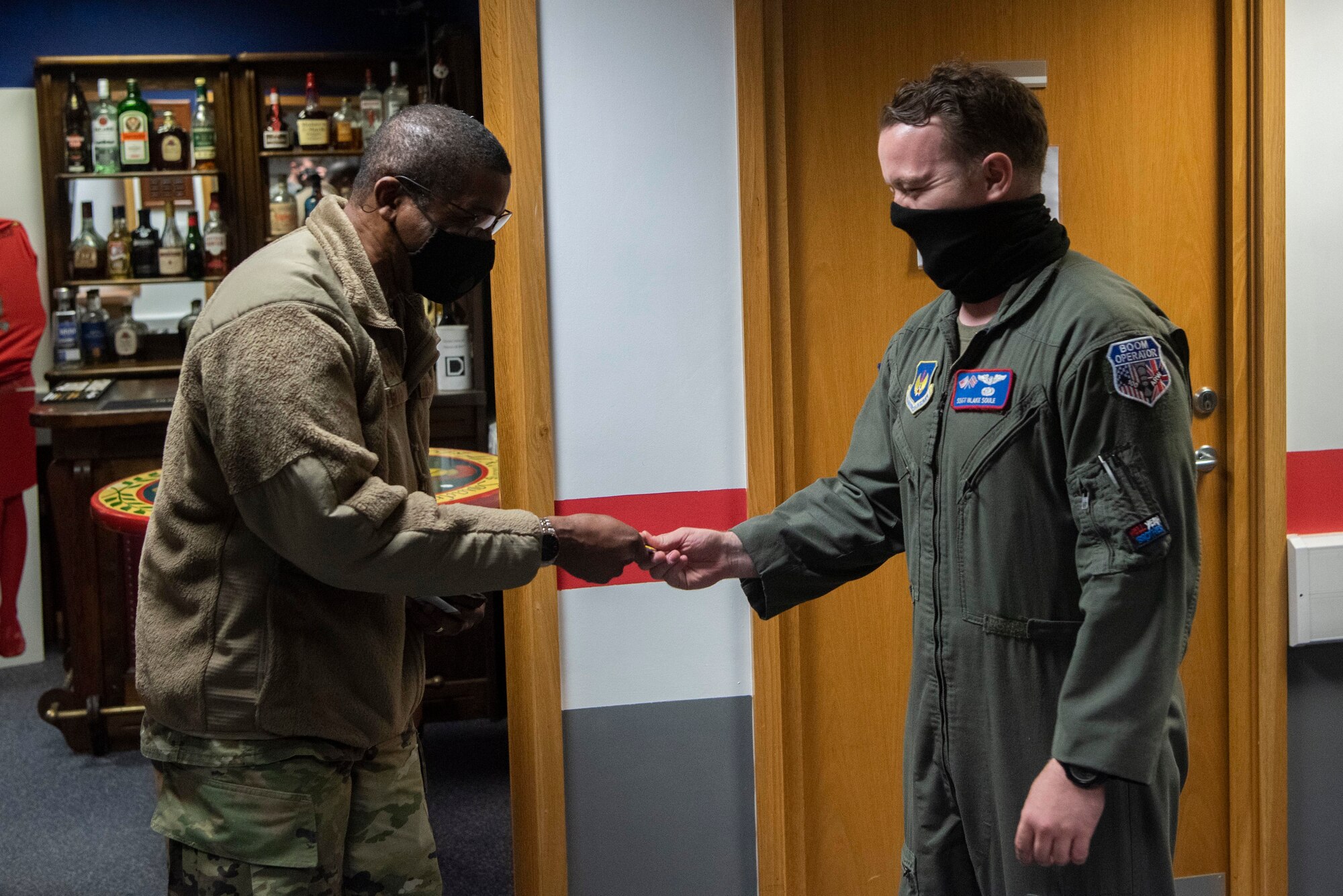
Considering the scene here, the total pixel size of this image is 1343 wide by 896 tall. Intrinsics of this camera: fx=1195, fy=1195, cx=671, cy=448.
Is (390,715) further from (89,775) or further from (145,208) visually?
(145,208)

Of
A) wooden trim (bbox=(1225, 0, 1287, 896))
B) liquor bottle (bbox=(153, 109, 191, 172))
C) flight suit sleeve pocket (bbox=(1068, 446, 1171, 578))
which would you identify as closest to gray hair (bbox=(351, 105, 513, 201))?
flight suit sleeve pocket (bbox=(1068, 446, 1171, 578))

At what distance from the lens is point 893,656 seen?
8.30 ft

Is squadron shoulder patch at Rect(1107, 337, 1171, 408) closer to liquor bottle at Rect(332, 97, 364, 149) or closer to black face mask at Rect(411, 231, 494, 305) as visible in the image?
black face mask at Rect(411, 231, 494, 305)

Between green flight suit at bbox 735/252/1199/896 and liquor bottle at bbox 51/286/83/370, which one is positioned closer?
green flight suit at bbox 735/252/1199/896

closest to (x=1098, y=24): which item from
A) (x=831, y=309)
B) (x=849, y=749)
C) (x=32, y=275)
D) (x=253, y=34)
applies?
(x=831, y=309)

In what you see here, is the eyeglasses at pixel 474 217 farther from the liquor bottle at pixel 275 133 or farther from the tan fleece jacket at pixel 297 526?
the liquor bottle at pixel 275 133

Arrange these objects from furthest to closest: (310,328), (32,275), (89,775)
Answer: (32,275), (89,775), (310,328)

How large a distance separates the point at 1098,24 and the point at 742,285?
94 centimetres

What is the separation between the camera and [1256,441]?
2510 mm

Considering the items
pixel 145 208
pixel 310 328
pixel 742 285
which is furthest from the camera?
pixel 145 208

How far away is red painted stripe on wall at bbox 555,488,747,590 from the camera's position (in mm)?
2307

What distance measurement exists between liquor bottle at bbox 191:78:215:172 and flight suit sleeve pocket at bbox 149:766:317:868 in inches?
178

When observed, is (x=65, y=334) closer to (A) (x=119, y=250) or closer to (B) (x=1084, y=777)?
(A) (x=119, y=250)

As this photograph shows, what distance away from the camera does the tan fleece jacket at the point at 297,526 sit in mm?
1432
